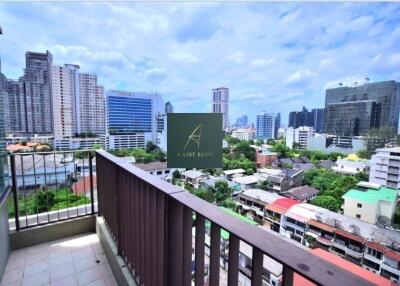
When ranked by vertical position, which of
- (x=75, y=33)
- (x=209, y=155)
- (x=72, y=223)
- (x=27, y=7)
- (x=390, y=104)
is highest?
(x=75, y=33)

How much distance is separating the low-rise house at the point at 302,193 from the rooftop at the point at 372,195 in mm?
409

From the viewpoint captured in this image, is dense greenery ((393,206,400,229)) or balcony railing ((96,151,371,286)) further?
dense greenery ((393,206,400,229))

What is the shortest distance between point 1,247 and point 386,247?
11.5ft

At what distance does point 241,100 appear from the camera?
701 cm

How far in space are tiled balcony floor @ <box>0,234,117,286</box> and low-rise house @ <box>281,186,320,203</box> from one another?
270cm

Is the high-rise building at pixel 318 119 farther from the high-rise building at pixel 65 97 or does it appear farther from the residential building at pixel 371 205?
the high-rise building at pixel 65 97

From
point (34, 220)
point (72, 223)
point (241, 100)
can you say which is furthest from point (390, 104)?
point (34, 220)

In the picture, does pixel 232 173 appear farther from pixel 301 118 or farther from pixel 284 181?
pixel 301 118

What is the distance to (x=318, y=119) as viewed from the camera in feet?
22.3

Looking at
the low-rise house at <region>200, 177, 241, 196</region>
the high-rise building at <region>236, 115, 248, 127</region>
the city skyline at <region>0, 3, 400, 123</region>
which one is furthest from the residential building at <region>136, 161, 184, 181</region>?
the high-rise building at <region>236, 115, 248, 127</region>

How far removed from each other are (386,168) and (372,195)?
1.02m

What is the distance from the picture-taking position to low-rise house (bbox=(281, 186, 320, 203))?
3.11 m

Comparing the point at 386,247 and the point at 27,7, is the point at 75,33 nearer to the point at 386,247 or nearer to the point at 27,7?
the point at 27,7

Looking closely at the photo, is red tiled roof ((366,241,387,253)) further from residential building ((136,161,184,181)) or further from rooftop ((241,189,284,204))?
residential building ((136,161,184,181))
